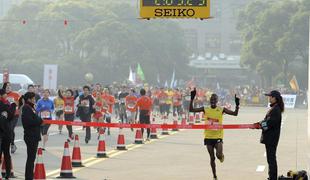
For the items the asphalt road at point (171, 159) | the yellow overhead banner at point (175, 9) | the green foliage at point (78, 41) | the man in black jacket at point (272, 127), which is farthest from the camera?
the green foliage at point (78, 41)

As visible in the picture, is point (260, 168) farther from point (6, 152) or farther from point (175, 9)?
point (6, 152)

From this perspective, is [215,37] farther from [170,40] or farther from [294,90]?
[294,90]

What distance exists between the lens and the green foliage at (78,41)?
9106 centimetres

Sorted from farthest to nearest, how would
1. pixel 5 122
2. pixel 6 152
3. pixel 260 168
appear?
pixel 260 168, pixel 6 152, pixel 5 122

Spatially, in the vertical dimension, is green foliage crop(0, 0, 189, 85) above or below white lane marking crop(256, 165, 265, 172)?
above

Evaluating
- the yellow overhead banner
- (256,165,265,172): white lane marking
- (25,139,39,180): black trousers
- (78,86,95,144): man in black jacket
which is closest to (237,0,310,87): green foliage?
(78,86,95,144): man in black jacket

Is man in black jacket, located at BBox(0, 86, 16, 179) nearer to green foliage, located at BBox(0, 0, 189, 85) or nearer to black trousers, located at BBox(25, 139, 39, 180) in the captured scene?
black trousers, located at BBox(25, 139, 39, 180)

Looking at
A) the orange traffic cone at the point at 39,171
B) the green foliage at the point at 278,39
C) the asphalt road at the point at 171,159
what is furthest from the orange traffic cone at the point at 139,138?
the green foliage at the point at 278,39

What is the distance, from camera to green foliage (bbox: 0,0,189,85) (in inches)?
3585

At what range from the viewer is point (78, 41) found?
305 ft

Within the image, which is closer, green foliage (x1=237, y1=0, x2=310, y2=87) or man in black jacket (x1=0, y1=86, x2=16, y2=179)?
man in black jacket (x1=0, y1=86, x2=16, y2=179)

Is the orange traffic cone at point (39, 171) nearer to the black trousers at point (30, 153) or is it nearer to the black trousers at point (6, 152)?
the black trousers at point (30, 153)

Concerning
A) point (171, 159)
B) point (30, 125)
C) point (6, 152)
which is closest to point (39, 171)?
point (30, 125)

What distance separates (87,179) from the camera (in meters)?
16.8
